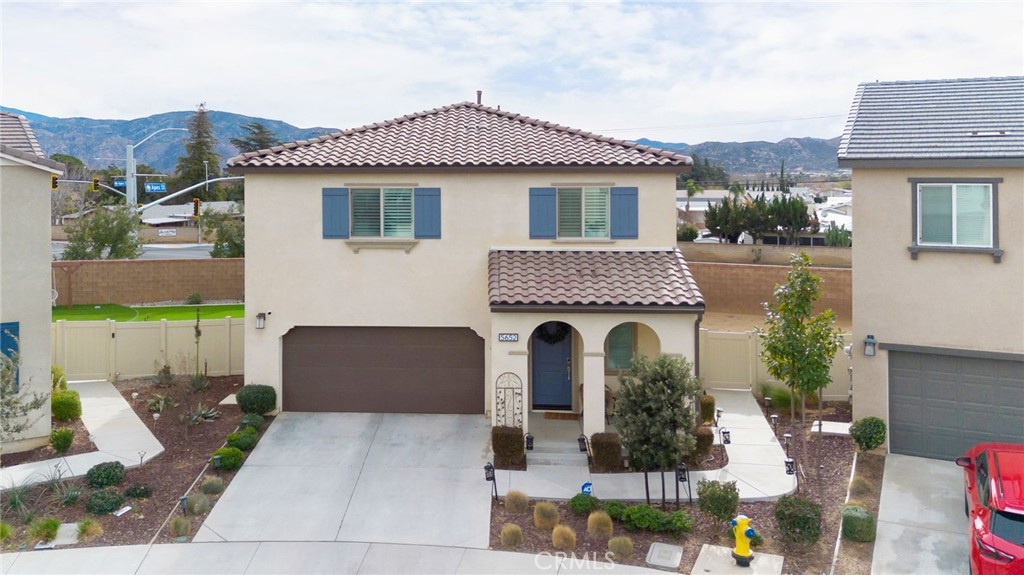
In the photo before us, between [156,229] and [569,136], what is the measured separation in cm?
6575

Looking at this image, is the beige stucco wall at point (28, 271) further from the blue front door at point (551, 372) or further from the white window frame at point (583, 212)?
the white window frame at point (583, 212)

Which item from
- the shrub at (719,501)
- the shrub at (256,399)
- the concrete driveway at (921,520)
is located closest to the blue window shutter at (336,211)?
the shrub at (256,399)

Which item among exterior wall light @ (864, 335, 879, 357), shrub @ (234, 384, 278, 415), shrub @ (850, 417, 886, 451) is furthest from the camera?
shrub @ (234, 384, 278, 415)

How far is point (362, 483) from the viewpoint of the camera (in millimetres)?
Answer: 12562

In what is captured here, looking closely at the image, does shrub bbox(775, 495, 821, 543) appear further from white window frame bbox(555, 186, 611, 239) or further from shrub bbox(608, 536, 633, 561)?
white window frame bbox(555, 186, 611, 239)

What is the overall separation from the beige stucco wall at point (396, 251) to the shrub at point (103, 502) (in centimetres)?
480

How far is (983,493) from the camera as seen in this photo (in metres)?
9.27

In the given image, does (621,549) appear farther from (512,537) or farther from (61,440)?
(61,440)

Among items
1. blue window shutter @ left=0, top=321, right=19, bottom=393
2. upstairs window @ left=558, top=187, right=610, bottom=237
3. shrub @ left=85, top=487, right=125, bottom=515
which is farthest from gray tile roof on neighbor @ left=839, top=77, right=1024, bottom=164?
blue window shutter @ left=0, top=321, right=19, bottom=393

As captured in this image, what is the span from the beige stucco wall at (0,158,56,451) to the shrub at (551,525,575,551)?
10.2m

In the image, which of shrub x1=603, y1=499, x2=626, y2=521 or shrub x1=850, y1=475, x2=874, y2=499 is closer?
shrub x1=603, y1=499, x2=626, y2=521

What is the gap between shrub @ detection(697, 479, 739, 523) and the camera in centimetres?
1068

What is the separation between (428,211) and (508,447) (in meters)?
5.64

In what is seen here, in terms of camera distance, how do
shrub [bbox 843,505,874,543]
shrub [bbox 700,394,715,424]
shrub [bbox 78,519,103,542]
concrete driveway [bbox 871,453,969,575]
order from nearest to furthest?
concrete driveway [bbox 871,453,969,575] → shrub [bbox 843,505,874,543] → shrub [bbox 78,519,103,542] → shrub [bbox 700,394,715,424]
